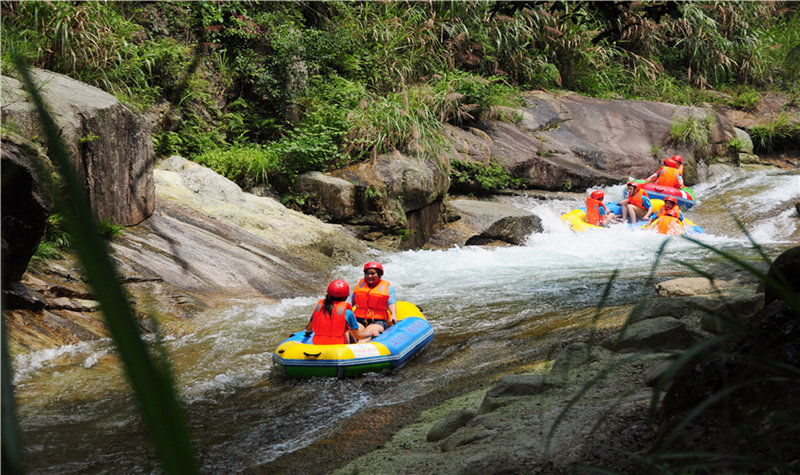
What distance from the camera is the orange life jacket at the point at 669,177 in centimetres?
1344

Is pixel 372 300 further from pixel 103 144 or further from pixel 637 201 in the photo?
pixel 637 201

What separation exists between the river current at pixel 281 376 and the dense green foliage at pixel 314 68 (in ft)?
10.6

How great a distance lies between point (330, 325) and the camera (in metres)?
5.48

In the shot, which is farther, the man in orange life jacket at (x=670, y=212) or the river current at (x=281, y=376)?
the man in orange life jacket at (x=670, y=212)

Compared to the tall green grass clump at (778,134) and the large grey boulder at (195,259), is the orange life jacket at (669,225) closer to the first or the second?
the large grey boulder at (195,259)

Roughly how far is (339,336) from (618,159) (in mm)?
11650

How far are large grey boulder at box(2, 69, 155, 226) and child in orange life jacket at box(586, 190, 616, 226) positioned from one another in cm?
813

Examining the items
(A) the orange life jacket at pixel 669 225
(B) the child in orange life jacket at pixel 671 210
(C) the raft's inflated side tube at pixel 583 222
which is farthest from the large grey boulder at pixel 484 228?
(B) the child in orange life jacket at pixel 671 210

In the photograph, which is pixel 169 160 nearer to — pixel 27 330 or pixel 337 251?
pixel 337 251

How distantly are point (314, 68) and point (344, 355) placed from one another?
909 cm

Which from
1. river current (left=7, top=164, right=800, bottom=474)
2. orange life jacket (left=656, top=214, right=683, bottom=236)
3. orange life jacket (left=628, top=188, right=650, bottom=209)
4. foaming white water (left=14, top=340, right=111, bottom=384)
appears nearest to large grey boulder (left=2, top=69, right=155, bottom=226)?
foaming white water (left=14, top=340, right=111, bottom=384)

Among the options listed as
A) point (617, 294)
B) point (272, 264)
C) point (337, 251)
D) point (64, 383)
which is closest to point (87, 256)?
point (64, 383)

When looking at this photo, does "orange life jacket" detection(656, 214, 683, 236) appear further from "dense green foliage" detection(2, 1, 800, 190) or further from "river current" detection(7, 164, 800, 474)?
"dense green foliage" detection(2, 1, 800, 190)

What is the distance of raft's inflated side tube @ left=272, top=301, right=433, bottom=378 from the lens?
5.00 metres
